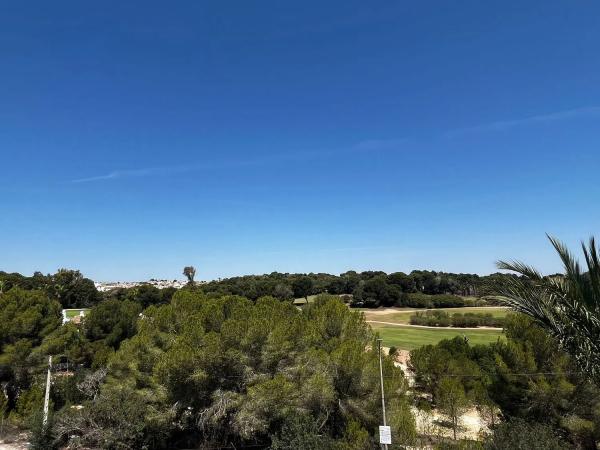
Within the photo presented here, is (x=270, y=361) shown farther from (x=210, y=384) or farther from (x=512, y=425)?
(x=512, y=425)

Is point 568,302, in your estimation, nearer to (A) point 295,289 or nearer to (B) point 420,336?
(B) point 420,336

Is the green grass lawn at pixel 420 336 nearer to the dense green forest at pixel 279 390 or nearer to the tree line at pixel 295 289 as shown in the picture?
the tree line at pixel 295 289

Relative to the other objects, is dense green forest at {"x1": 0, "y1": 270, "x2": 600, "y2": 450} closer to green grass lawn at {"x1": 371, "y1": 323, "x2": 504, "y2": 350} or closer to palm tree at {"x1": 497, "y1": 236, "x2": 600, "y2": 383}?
palm tree at {"x1": 497, "y1": 236, "x2": 600, "y2": 383}

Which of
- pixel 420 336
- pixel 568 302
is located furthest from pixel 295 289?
pixel 568 302

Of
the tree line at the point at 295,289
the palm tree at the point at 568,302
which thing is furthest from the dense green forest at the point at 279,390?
the tree line at the point at 295,289

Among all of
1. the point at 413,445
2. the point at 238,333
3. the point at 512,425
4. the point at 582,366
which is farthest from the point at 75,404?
the point at 582,366

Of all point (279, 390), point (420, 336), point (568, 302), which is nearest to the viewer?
point (568, 302)

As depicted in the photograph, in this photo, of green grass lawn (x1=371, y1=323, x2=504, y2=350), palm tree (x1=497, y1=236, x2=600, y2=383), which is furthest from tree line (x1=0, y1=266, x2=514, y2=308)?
palm tree (x1=497, y1=236, x2=600, y2=383)
